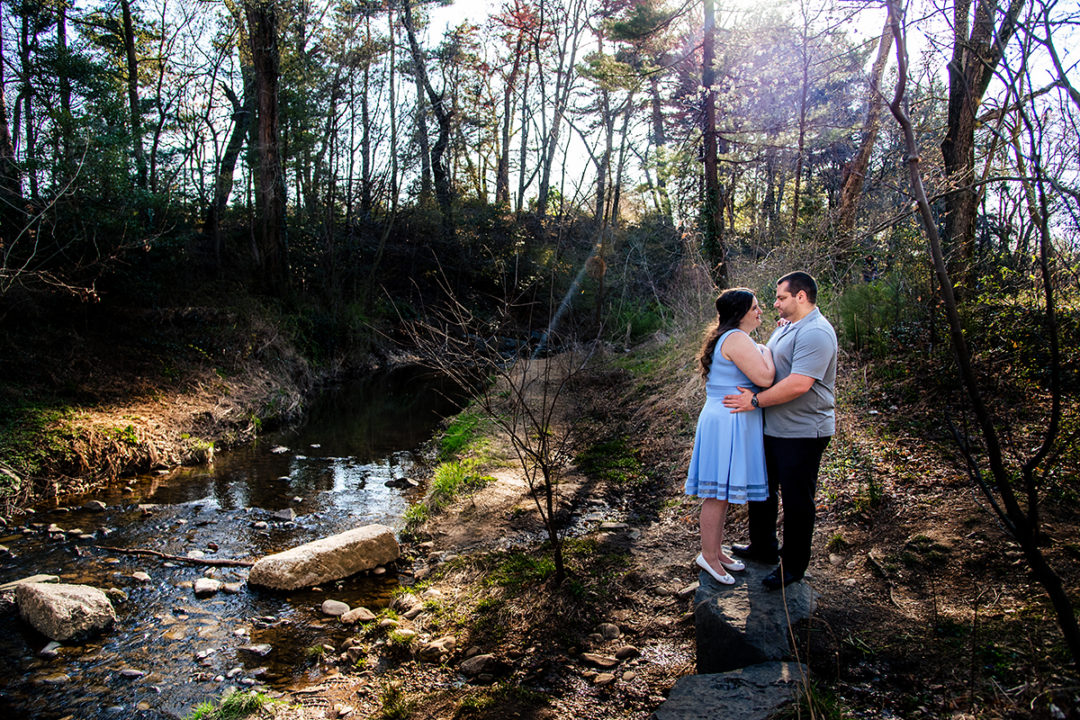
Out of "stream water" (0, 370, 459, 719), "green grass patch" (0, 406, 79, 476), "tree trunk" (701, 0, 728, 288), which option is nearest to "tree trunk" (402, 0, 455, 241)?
"tree trunk" (701, 0, 728, 288)

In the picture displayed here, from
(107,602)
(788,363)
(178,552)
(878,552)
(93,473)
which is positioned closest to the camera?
(788,363)

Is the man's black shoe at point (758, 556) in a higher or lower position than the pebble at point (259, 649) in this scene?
higher

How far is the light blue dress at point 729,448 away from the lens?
11.2ft

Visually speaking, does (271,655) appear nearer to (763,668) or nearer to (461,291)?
(763,668)

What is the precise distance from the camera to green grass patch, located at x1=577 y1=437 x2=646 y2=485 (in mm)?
7184

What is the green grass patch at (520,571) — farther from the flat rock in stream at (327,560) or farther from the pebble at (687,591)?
the flat rock in stream at (327,560)

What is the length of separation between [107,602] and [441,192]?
737 inches

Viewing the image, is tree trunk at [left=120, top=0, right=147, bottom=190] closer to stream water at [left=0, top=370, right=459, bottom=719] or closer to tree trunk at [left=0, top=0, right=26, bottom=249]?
tree trunk at [left=0, top=0, right=26, bottom=249]

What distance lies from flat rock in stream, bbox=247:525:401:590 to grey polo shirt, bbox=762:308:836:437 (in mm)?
3617

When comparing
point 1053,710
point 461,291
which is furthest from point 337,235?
point 1053,710

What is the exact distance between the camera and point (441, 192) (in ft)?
70.7

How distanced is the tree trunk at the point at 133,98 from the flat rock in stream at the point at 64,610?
10.1m

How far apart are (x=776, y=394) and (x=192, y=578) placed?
479cm

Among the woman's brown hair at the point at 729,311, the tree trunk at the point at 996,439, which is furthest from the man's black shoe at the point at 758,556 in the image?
the tree trunk at the point at 996,439
